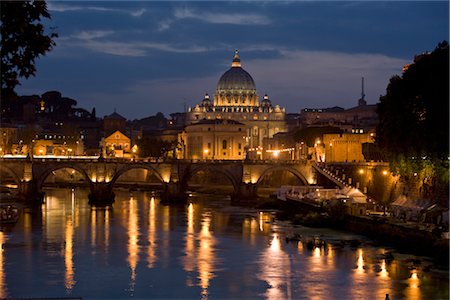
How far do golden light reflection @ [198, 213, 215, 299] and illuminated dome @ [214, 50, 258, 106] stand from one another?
397ft

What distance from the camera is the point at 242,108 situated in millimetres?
177000

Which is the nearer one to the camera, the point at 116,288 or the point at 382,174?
the point at 116,288

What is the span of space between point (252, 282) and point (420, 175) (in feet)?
59.7

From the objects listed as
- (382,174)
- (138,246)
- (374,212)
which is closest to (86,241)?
(138,246)

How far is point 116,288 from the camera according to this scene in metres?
33.3

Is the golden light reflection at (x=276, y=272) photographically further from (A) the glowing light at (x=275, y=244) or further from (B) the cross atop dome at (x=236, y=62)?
(B) the cross atop dome at (x=236, y=62)

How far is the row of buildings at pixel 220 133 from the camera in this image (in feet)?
348

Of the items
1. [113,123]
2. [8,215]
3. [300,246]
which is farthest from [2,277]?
[113,123]

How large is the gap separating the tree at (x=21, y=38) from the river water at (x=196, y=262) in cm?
1303

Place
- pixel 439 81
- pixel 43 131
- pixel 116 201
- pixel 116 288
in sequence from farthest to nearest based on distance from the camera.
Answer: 1. pixel 43 131
2. pixel 116 201
3. pixel 439 81
4. pixel 116 288

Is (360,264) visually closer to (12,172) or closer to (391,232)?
(391,232)

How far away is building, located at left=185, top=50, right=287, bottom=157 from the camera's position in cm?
17438

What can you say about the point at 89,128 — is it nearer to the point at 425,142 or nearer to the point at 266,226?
the point at 266,226

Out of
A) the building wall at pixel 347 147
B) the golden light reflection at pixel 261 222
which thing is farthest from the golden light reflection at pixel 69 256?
the building wall at pixel 347 147
